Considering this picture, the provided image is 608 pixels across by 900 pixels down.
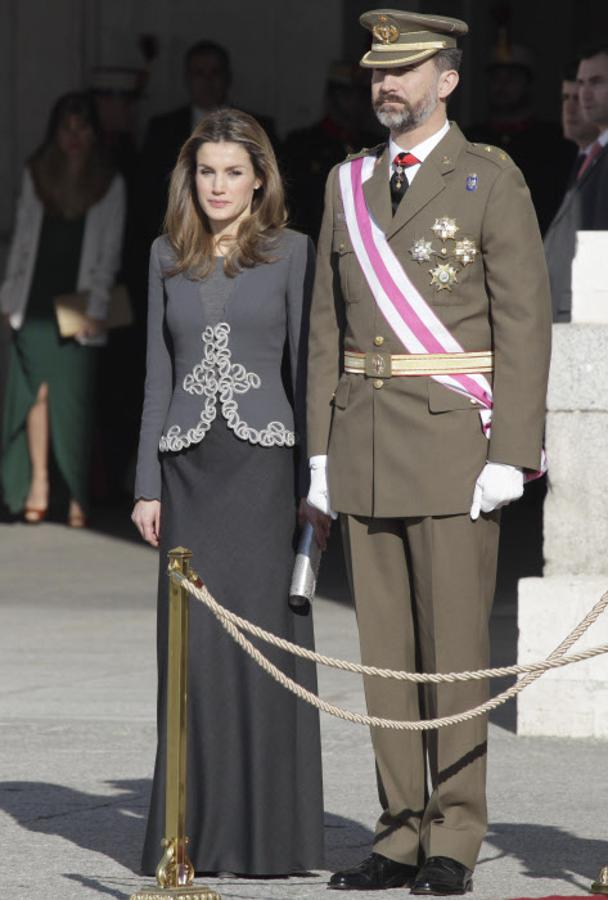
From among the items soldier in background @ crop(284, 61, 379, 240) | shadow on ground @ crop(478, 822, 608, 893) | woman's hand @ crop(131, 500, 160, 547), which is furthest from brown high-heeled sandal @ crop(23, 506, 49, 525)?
woman's hand @ crop(131, 500, 160, 547)

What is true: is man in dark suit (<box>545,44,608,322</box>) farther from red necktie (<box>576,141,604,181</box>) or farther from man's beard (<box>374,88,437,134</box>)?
man's beard (<box>374,88,437,134</box>)

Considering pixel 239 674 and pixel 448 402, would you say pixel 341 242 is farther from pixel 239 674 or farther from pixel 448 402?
pixel 239 674

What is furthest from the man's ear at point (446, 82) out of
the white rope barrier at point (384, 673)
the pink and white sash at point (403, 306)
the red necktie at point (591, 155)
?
the red necktie at point (591, 155)

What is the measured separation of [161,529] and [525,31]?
13010 millimetres

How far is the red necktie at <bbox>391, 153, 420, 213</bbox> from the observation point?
5605mm

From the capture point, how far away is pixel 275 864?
576 centimetres

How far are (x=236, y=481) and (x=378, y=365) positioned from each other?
0.51 metres

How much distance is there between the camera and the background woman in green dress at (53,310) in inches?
486

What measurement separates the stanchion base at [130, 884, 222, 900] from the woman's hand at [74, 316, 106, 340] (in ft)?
24.2

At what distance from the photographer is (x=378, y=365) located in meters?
5.58

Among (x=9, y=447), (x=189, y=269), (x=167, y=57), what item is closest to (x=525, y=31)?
(x=167, y=57)

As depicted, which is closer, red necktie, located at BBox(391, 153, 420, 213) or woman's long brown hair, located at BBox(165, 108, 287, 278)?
red necktie, located at BBox(391, 153, 420, 213)

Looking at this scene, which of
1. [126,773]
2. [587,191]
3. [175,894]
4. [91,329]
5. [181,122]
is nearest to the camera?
[175,894]

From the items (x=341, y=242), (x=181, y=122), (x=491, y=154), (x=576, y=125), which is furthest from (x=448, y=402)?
(x=181, y=122)
